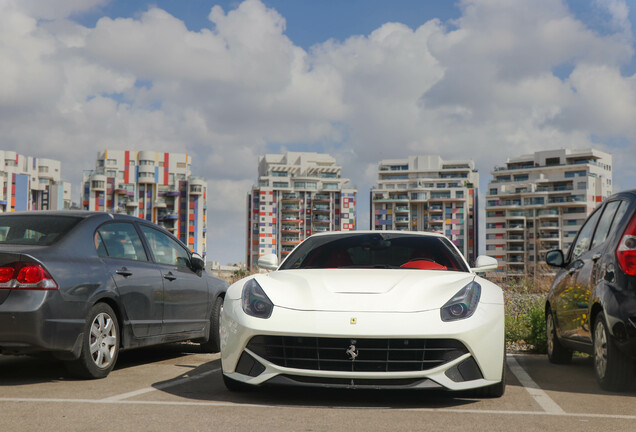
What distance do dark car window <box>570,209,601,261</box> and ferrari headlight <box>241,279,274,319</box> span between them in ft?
11.0

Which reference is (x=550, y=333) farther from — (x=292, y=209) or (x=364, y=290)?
(x=292, y=209)

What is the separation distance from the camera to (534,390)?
20.8 feet

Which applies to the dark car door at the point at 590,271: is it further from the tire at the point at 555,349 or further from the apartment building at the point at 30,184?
the apartment building at the point at 30,184

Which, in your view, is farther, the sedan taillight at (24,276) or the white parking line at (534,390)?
the sedan taillight at (24,276)

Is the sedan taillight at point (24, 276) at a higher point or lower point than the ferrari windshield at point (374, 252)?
lower

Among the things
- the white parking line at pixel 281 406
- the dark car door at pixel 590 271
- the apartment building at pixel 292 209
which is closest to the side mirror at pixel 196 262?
the white parking line at pixel 281 406

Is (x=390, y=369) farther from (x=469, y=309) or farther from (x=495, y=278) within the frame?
(x=495, y=278)

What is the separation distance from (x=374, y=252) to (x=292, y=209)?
→ 149 m

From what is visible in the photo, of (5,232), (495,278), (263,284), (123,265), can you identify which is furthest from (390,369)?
(495,278)

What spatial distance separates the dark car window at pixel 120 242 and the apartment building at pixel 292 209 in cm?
14682

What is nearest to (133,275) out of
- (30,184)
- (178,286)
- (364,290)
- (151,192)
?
(178,286)

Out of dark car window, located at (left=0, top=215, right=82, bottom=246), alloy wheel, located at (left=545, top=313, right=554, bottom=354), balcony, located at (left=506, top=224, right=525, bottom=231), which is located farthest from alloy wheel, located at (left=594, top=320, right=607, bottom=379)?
balcony, located at (left=506, top=224, right=525, bottom=231)

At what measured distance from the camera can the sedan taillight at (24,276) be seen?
6.02 m

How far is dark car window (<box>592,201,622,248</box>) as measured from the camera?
670cm
